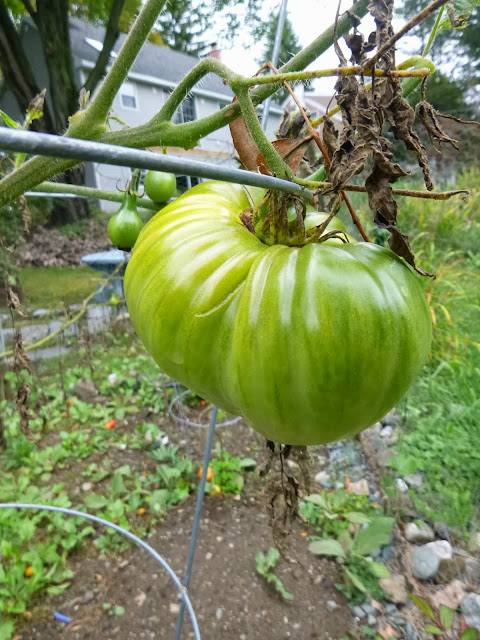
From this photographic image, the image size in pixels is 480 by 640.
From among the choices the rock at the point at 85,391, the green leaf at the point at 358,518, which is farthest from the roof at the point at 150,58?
the green leaf at the point at 358,518

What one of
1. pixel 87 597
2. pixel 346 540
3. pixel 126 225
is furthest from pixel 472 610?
pixel 126 225

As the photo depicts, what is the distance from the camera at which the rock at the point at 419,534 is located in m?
2.10

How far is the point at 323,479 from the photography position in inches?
102

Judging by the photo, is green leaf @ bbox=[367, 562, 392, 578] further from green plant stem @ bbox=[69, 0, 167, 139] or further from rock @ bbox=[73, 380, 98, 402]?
rock @ bbox=[73, 380, 98, 402]

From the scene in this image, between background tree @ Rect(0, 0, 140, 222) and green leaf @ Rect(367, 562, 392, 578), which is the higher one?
background tree @ Rect(0, 0, 140, 222)

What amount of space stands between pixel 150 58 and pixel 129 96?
220 centimetres

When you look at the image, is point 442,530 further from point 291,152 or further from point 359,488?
point 291,152

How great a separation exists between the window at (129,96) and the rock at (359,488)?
10.6m

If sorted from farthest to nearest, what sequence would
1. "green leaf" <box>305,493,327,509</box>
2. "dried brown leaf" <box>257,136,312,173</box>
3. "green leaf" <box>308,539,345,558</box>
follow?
"green leaf" <box>305,493,327,509</box>
"green leaf" <box>308,539,345,558</box>
"dried brown leaf" <box>257,136,312,173</box>

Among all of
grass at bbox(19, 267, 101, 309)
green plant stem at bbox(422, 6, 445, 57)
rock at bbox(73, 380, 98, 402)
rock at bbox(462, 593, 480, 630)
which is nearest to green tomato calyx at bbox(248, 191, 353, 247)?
green plant stem at bbox(422, 6, 445, 57)

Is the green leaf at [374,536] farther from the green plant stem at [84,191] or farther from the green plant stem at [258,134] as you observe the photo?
the green plant stem at [258,134]

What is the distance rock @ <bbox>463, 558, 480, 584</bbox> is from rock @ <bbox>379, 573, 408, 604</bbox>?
25 cm

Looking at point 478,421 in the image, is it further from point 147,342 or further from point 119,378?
point 119,378

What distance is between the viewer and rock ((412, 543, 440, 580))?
75.9 inches
